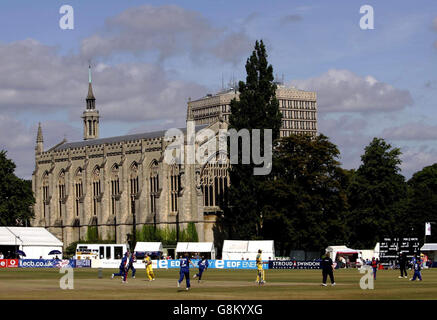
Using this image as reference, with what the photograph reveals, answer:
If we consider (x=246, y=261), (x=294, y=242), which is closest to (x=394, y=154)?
(x=294, y=242)

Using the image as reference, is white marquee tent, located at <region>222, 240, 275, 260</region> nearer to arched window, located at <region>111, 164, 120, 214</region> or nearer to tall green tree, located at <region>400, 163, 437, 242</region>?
tall green tree, located at <region>400, 163, 437, 242</region>

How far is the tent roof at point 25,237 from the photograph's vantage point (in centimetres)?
11562

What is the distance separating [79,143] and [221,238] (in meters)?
40.4

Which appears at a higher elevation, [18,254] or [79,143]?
[79,143]

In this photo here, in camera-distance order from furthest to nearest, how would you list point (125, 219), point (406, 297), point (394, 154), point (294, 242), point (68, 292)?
point (125, 219), point (394, 154), point (294, 242), point (68, 292), point (406, 297)

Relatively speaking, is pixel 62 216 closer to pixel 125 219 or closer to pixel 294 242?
pixel 125 219

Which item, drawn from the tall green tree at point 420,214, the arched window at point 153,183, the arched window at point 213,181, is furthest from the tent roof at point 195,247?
the tall green tree at point 420,214

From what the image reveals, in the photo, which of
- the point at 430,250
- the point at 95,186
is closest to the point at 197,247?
the point at 430,250

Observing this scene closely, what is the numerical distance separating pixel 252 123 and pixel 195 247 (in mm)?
16259

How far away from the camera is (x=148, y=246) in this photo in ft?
382

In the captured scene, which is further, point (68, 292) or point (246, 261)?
point (246, 261)

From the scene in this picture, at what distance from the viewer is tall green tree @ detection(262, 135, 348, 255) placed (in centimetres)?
10556

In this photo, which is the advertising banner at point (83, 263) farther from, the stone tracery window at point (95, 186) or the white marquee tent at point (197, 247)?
the stone tracery window at point (95, 186)
